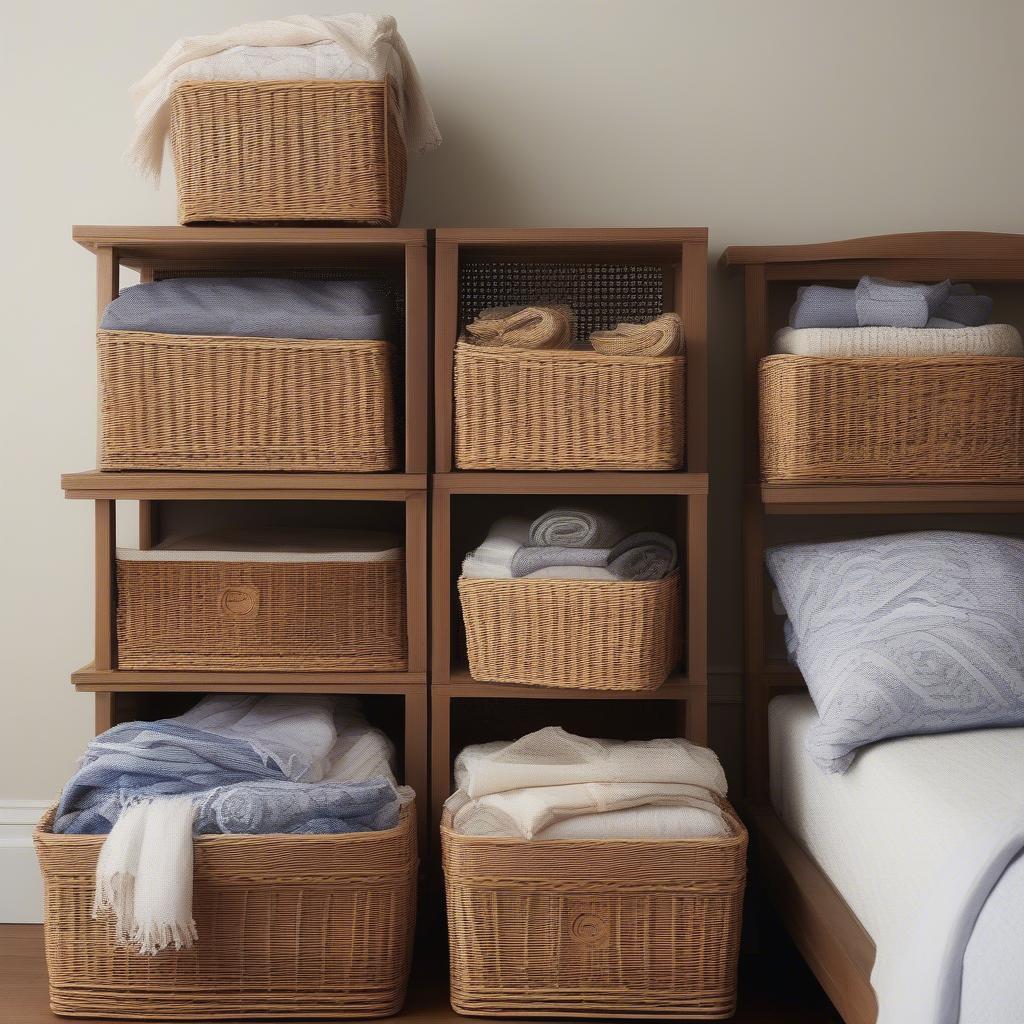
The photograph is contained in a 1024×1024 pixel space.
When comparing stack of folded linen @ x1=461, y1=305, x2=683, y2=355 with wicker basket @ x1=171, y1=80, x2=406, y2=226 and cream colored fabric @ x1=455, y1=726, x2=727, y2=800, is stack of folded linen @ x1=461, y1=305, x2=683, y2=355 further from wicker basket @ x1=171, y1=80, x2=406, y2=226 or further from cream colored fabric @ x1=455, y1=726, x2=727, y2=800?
cream colored fabric @ x1=455, y1=726, x2=727, y2=800

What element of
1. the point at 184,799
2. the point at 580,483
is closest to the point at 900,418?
the point at 580,483

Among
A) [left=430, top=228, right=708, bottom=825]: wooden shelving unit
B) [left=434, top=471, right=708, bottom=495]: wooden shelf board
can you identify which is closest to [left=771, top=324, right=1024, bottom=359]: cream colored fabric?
[left=430, top=228, right=708, bottom=825]: wooden shelving unit

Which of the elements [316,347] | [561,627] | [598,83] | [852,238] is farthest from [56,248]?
[852,238]

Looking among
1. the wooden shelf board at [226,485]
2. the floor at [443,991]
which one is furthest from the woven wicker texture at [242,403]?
the floor at [443,991]

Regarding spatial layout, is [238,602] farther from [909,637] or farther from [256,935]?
[909,637]

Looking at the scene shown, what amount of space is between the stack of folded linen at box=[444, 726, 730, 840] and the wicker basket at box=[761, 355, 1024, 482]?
0.58m

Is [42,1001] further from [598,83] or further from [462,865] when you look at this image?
[598,83]

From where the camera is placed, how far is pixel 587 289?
7.48 feet

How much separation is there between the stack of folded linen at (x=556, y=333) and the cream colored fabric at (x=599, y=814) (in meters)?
0.76

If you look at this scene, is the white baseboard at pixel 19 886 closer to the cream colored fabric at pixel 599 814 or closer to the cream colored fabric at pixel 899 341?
the cream colored fabric at pixel 599 814

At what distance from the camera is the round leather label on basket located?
2020mm

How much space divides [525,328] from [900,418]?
70 centimetres

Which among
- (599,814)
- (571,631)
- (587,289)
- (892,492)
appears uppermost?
(587,289)

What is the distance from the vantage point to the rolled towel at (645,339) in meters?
1.95
